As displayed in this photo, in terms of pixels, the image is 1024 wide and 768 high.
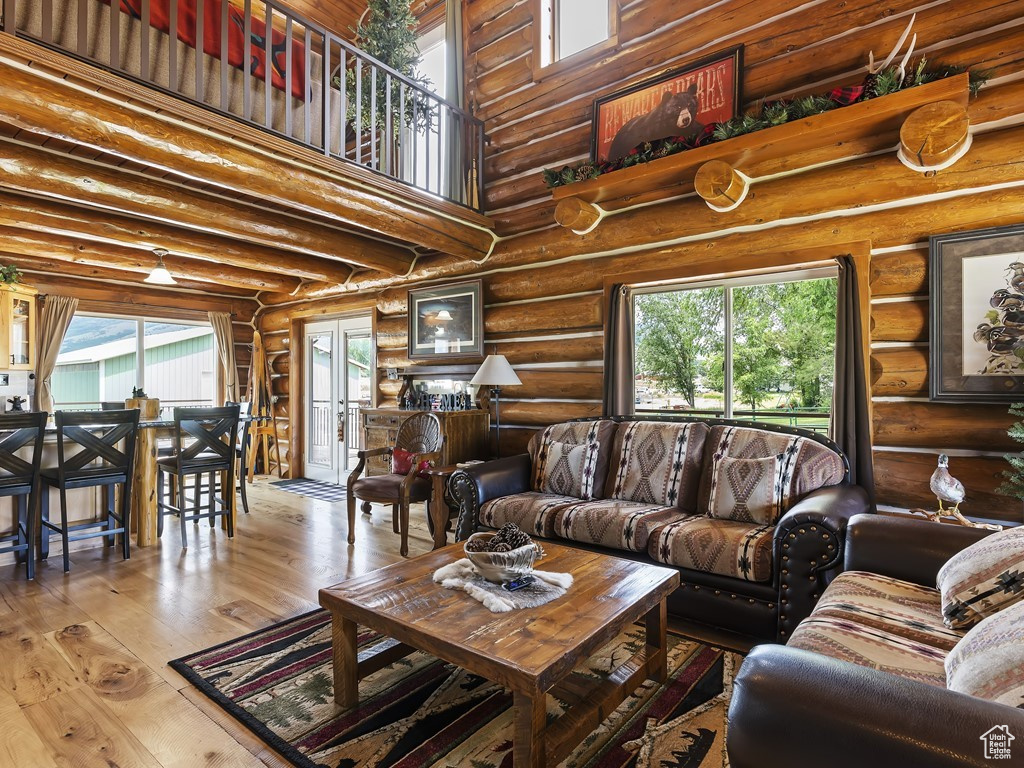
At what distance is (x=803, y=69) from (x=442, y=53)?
12.4ft

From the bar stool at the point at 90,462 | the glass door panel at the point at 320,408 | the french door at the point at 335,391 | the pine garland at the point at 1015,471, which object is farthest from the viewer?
the glass door panel at the point at 320,408

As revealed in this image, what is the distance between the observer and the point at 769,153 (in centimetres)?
330

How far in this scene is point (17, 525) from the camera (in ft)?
12.0

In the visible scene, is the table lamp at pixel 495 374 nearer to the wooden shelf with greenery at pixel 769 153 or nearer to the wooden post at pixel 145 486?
the wooden shelf with greenery at pixel 769 153

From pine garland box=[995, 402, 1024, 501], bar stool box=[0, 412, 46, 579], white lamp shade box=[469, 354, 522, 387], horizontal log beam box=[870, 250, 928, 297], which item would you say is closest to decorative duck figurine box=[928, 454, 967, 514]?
pine garland box=[995, 402, 1024, 501]

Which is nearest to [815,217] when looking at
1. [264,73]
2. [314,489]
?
[264,73]

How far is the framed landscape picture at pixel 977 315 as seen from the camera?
2.74 meters

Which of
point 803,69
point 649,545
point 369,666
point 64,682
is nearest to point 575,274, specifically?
point 803,69

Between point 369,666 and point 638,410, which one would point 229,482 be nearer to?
point 369,666

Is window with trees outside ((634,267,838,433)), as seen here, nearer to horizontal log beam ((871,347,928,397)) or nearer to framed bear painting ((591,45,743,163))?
horizontal log beam ((871,347,928,397))

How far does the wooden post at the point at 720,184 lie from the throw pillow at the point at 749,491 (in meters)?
1.64

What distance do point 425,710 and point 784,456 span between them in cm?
218

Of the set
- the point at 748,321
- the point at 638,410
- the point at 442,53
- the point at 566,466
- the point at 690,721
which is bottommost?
the point at 690,721

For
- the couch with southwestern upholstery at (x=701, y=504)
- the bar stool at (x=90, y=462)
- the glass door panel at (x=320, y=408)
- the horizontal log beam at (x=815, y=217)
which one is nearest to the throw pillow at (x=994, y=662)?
the couch with southwestern upholstery at (x=701, y=504)
